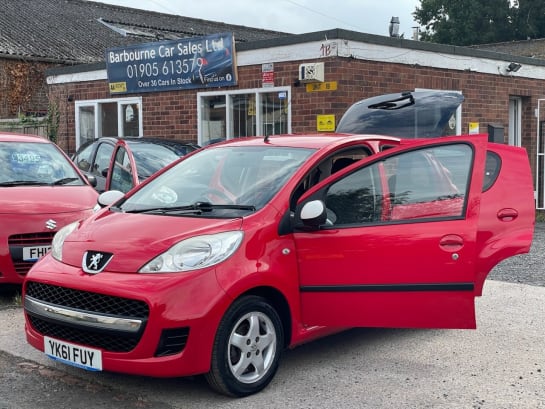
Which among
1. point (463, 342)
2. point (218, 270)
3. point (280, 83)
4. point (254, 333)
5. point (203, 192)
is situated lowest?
point (463, 342)

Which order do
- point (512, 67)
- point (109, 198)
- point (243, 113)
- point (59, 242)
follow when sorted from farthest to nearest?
1. point (512, 67)
2. point (243, 113)
3. point (109, 198)
4. point (59, 242)

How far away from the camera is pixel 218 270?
13.6ft

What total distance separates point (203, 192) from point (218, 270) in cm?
104

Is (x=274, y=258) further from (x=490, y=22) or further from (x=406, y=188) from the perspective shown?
(x=490, y=22)

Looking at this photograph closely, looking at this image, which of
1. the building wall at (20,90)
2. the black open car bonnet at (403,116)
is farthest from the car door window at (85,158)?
the building wall at (20,90)

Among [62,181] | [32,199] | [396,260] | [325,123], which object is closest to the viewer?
[396,260]

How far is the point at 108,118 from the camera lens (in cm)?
1524

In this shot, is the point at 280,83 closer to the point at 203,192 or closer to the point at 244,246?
the point at 203,192

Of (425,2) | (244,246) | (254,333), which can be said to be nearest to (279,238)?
(244,246)

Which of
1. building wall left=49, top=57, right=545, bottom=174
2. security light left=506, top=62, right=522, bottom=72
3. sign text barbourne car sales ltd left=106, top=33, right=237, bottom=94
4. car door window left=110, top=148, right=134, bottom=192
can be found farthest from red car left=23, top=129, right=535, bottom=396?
security light left=506, top=62, right=522, bottom=72

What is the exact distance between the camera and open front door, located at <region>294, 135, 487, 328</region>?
4.53 meters

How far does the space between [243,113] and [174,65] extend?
173 cm

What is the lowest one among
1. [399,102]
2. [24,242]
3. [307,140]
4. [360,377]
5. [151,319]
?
[360,377]

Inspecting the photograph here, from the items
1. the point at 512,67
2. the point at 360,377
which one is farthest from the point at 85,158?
the point at 512,67
